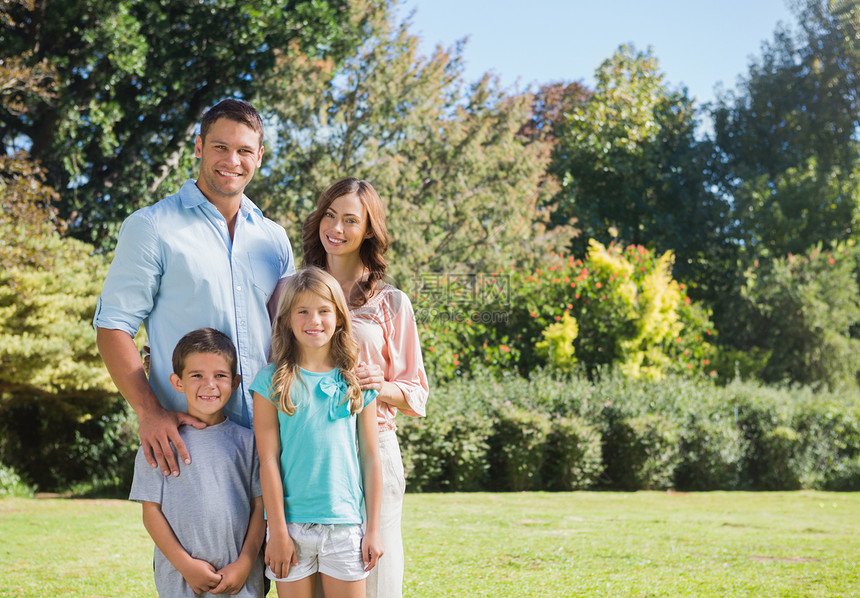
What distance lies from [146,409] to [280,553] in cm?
62

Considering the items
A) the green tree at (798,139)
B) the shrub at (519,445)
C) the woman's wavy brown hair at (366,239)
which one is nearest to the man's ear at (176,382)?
the woman's wavy brown hair at (366,239)

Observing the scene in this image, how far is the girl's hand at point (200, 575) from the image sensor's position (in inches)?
94.5

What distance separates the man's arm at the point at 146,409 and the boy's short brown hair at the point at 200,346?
0.39 ft

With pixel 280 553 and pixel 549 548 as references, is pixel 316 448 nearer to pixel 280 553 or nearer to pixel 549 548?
pixel 280 553

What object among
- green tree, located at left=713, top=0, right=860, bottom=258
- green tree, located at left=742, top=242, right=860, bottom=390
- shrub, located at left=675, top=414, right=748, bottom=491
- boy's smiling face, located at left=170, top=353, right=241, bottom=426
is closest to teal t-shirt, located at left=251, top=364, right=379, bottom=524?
boy's smiling face, located at left=170, top=353, right=241, bottom=426

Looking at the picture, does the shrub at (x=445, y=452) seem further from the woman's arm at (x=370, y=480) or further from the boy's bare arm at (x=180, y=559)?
the boy's bare arm at (x=180, y=559)

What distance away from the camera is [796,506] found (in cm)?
1018

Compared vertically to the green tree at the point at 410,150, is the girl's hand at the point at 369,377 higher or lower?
lower

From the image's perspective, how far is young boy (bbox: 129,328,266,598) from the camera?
2.43 metres

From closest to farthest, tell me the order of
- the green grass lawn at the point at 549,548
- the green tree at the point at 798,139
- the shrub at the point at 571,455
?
the green grass lawn at the point at 549,548, the shrub at the point at 571,455, the green tree at the point at 798,139

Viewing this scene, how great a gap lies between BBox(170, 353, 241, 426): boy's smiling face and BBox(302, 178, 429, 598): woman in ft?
1.58

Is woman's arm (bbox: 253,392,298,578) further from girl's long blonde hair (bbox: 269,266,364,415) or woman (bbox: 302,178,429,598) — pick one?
woman (bbox: 302,178,429,598)

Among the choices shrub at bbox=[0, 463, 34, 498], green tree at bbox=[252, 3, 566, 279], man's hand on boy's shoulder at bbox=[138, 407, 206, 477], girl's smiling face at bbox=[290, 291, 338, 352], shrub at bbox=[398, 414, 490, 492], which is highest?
green tree at bbox=[252, 3, 566, 279]

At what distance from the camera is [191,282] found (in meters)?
2.56
